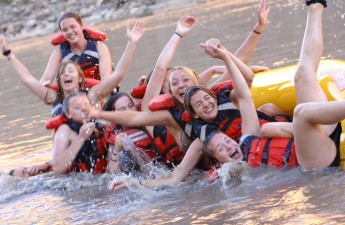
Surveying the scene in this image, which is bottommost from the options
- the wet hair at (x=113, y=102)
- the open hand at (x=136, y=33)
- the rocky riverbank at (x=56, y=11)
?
the wet hair at (x=113, y=102)

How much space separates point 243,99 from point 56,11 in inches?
868

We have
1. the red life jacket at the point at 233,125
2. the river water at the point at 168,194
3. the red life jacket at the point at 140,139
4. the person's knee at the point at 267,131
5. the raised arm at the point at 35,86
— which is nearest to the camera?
the river water at the point at 168,194

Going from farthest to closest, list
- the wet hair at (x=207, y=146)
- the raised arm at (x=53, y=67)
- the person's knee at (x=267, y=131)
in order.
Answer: the raised arm at (x=53, y=67)
the wet hair at (x=207, y=146)
the person's knee at (x=267, y=131)

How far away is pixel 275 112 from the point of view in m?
5.62

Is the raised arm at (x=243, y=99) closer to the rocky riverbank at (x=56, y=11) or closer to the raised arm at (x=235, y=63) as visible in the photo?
the raised arm at (x=235, y=63)

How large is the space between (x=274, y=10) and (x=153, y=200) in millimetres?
11136

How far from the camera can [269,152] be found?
505cm

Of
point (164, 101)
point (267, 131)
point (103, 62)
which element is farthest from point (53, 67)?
point (267, 131)

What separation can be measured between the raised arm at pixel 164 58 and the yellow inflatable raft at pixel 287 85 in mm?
626

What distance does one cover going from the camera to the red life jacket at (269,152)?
4.96 m

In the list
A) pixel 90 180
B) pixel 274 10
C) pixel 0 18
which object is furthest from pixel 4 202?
pixel 0 18

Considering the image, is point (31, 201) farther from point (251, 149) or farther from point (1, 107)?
point (1, 107)

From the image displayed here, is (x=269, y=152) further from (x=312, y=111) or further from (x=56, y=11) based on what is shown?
(x=56, y=11)

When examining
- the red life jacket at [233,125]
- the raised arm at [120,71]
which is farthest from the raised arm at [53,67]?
the red life jacket at [233,125]
